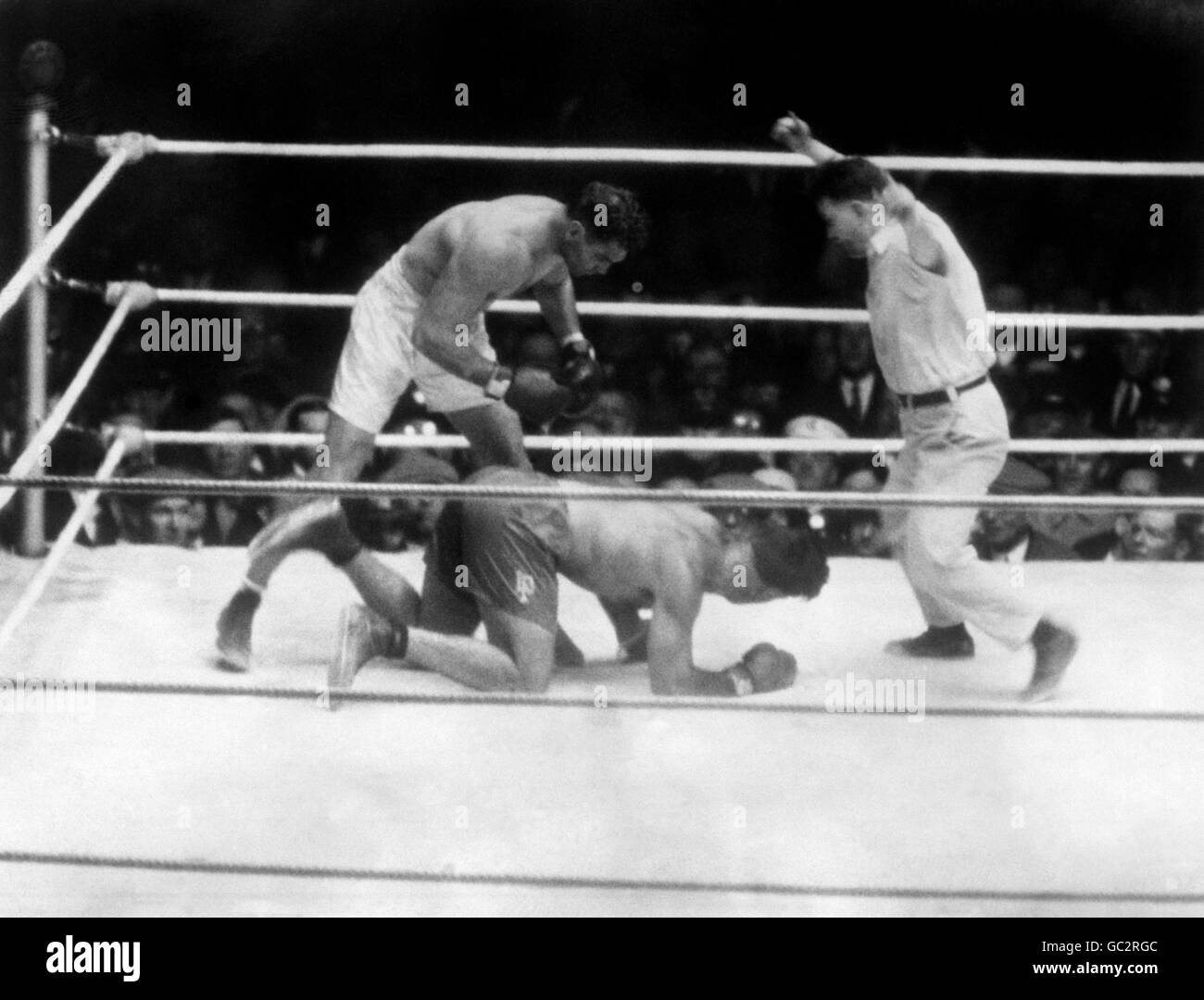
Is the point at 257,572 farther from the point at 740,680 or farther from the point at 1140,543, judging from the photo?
the point at 1140,543

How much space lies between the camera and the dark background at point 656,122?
8.14 ft

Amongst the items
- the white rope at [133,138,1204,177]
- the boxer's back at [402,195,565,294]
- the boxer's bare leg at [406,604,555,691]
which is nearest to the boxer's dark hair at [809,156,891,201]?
the white rope at [133,138,1204,177]

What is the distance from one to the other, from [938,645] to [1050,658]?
0.58 feet

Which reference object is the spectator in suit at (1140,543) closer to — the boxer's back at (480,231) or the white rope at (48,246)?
the boxer's back at (480,231)

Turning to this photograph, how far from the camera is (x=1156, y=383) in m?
2.64

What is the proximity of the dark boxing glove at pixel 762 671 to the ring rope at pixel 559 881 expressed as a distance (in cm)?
46

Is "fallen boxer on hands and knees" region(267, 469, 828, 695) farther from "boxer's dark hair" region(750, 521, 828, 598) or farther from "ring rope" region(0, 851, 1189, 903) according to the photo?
"ring rope" region(0, 851, 1189, 903)

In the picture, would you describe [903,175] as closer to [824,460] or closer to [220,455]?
[824,460]

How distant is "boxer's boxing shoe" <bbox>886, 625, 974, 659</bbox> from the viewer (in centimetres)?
197

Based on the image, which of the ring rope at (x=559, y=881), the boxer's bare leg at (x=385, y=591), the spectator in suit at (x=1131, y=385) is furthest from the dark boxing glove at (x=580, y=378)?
the spectator in suit at (x=1131, y=385)

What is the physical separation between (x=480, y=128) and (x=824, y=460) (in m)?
0.78

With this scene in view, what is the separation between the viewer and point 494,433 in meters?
2.07
